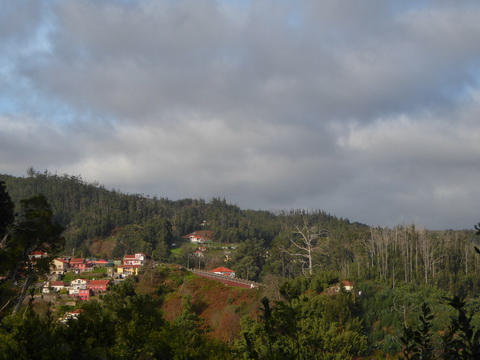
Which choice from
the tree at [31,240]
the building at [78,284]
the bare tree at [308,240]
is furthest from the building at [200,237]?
the tree at [31,240]

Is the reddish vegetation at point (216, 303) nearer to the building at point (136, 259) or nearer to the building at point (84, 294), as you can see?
the building at point (84, 294)

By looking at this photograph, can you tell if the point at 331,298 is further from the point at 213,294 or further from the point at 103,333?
the point at 103,333

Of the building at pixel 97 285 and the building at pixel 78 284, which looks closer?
the building at pixel 78 284

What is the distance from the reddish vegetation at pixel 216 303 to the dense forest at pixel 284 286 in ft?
5.88

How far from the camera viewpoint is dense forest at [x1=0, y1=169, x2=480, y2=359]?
9544 mm

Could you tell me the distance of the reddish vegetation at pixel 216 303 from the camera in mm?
39781

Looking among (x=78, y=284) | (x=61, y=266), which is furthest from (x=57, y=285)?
(x=61, y=266)

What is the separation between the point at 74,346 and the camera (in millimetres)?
10469

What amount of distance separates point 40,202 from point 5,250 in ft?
8.89

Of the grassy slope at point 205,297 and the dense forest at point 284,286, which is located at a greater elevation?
the dense forest at point 284,286

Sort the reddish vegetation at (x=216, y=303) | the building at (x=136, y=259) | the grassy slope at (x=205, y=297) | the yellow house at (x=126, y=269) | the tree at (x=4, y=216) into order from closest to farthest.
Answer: the tree at (x=4, y=216), the reddish vegetation at (x=216, y=303), the grassy slope at (x=205, y=297), the yellow house at (x=126, y=269), the building at (x=136, y=259)

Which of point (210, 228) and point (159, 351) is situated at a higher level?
point (210, 228)

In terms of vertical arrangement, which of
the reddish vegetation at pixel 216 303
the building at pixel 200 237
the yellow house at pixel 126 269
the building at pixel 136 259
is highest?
the building at pixel 200 237

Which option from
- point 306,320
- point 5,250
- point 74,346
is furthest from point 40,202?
point 306,320
